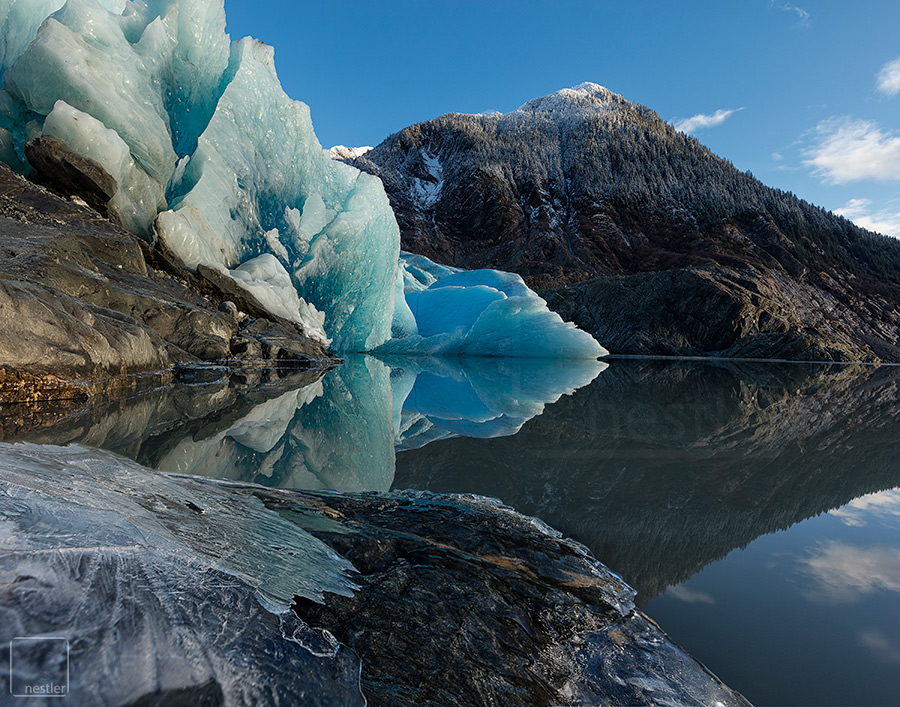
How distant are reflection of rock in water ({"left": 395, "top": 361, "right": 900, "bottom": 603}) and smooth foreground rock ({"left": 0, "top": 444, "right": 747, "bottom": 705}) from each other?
14.1 inches

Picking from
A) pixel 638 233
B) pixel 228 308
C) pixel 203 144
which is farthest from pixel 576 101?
pixel 228 308

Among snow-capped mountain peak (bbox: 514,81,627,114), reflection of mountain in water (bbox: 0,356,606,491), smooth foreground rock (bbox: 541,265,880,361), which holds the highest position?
snow-capped mountain peak (bbox: 514,81,627,114)

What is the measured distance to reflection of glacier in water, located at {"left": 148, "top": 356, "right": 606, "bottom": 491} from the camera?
2.33 meters

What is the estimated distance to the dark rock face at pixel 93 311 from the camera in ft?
12.0

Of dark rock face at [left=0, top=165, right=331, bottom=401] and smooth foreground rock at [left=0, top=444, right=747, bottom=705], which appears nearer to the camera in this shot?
smooth foreground rock at [left=0, top=444, right=747, bottom=705]

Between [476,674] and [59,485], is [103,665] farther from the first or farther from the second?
[59,485]

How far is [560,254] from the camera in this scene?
137 ft

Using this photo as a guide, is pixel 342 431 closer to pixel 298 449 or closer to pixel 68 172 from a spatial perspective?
pixel 298 449

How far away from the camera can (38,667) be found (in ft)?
1.61

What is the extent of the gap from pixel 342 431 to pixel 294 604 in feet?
8.55

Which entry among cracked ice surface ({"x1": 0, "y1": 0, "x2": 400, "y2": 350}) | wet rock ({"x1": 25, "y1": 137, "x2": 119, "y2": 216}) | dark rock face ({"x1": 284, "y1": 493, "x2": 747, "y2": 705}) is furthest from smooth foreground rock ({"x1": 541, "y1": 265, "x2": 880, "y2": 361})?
dark rock face ({"x1": 284, "y1": 493, "x2": 747, "y2": 705})

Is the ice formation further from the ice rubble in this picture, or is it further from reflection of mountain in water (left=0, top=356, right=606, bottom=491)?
reflection of mountain in water (left=0, top=356, right=606, bottom=491)

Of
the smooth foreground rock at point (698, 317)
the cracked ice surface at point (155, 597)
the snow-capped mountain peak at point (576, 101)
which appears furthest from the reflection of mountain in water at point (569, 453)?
the snow-capped mountain peak at point (576, 101)

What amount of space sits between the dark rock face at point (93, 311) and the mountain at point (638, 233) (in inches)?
849
